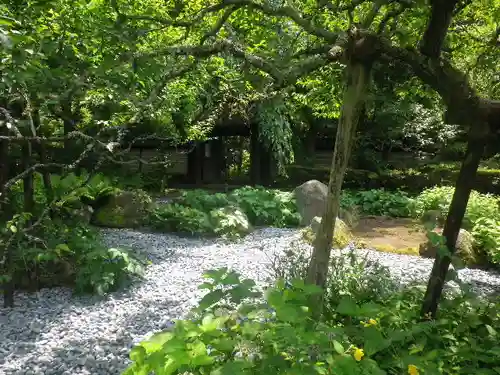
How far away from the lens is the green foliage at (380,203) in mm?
9688

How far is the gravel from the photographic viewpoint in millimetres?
2924

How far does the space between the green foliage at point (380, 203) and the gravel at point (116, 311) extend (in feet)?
13.4

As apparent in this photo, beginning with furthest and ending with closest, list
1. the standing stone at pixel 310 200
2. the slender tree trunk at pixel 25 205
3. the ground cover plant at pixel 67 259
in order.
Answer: the standing stone at pixel 310 200
the ground cover plant at pixel 67 259
the slender tree trunk at pixel 25 205

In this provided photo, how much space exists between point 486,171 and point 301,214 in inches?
246

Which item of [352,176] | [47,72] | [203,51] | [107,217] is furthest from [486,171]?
[47,72]

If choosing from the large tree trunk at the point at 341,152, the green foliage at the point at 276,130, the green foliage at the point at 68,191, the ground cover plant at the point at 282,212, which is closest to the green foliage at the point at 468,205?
the ground cover plant at the point at 282,212

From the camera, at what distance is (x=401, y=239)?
715cm

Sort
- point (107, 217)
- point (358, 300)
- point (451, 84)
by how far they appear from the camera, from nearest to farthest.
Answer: point (451, 84) < point (358, 300) < point (107, 217)

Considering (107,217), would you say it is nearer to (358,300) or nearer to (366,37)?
(358,300)

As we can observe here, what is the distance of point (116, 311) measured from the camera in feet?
12.1

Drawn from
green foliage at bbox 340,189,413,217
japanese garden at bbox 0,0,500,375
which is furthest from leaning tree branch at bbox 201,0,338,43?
green foliage at bbox 340,189,413,217

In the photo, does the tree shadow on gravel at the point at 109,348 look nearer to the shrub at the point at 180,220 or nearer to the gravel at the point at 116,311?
the gravel at the point at 116,311

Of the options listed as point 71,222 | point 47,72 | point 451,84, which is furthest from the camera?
point 71,222

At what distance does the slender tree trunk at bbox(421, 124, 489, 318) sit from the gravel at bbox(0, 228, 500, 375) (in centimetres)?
160
